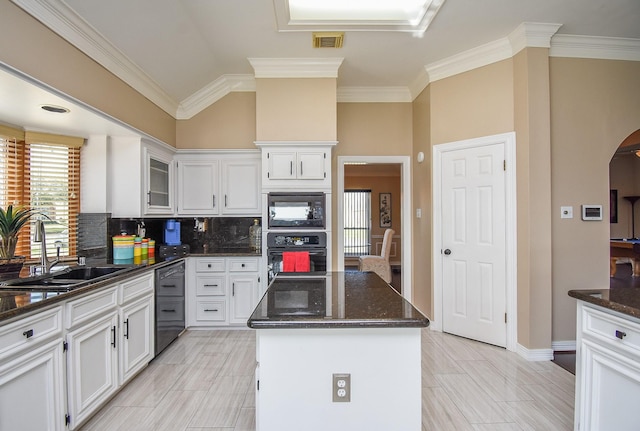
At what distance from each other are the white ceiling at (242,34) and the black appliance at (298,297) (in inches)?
86.6

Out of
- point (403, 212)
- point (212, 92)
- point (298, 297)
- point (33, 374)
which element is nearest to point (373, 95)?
point (403, 212)

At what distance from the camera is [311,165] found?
3.27m

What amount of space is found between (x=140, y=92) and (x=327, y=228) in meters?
2.37

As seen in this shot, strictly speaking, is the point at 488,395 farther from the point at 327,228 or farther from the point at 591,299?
the point at 327,228

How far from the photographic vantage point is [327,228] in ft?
10.7

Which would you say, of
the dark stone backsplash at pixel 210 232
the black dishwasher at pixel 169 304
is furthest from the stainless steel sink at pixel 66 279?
the dark stone backsplash at pixel 210 232

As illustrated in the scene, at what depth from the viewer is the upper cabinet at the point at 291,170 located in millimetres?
3254

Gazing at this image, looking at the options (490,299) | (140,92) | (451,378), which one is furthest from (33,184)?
(490,299)

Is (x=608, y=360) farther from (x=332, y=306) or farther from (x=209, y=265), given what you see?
(x=209, y=265)

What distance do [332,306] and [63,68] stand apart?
A: 2428 mm

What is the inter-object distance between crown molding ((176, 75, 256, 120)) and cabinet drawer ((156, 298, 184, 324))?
7.58ft

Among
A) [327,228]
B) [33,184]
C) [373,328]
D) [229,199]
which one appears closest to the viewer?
[373,328]

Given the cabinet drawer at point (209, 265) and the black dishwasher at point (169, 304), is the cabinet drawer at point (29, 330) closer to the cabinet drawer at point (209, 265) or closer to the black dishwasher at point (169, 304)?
the black dishwasher at point (169, 304)

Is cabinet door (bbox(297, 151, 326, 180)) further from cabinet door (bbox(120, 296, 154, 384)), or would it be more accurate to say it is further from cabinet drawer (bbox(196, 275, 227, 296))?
cabinet door (bbox(120, 296, 154, 384))
